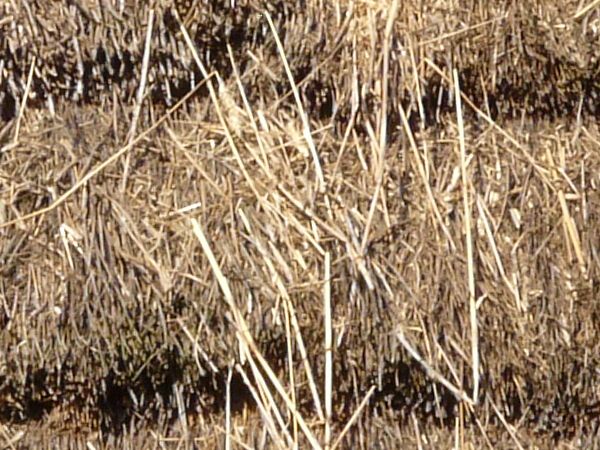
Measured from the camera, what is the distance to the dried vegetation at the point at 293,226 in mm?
1253

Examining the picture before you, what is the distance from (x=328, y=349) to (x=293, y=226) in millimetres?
143

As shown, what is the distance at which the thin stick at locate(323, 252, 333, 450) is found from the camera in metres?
1.26

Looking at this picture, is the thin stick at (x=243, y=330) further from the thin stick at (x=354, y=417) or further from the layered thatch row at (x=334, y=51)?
the layered thatch row at (x=334, y=51)

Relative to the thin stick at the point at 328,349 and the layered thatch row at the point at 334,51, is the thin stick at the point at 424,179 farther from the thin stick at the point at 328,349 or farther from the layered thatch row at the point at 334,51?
the thin stick at the point at 328,349

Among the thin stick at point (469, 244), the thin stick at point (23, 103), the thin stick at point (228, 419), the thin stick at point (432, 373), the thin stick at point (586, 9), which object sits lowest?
the thin stick at point (228, 419)

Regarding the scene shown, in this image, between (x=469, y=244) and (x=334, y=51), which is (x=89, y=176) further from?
(x=469, y=244)

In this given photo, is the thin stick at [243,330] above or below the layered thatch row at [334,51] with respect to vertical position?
below

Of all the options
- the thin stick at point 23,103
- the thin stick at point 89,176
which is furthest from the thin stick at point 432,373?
the thin stick at point 23,103

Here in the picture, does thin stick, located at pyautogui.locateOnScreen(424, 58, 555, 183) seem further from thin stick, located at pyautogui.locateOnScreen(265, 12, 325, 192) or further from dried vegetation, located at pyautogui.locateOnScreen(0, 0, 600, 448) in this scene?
thin stick, located at pyautogui.locateOnScreen(265, 12, 325, 192)

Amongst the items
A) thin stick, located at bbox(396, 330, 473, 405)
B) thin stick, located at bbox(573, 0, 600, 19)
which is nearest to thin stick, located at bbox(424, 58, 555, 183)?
thin stick, located at bbox(573, 0, 600, 19)

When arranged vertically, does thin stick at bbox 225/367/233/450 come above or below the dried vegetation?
below

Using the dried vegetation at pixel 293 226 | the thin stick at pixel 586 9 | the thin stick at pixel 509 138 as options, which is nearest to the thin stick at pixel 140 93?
the dried vegetation at pixel 293 226

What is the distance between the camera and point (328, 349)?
4.16ft

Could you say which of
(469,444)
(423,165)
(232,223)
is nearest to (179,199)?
(232,223)
